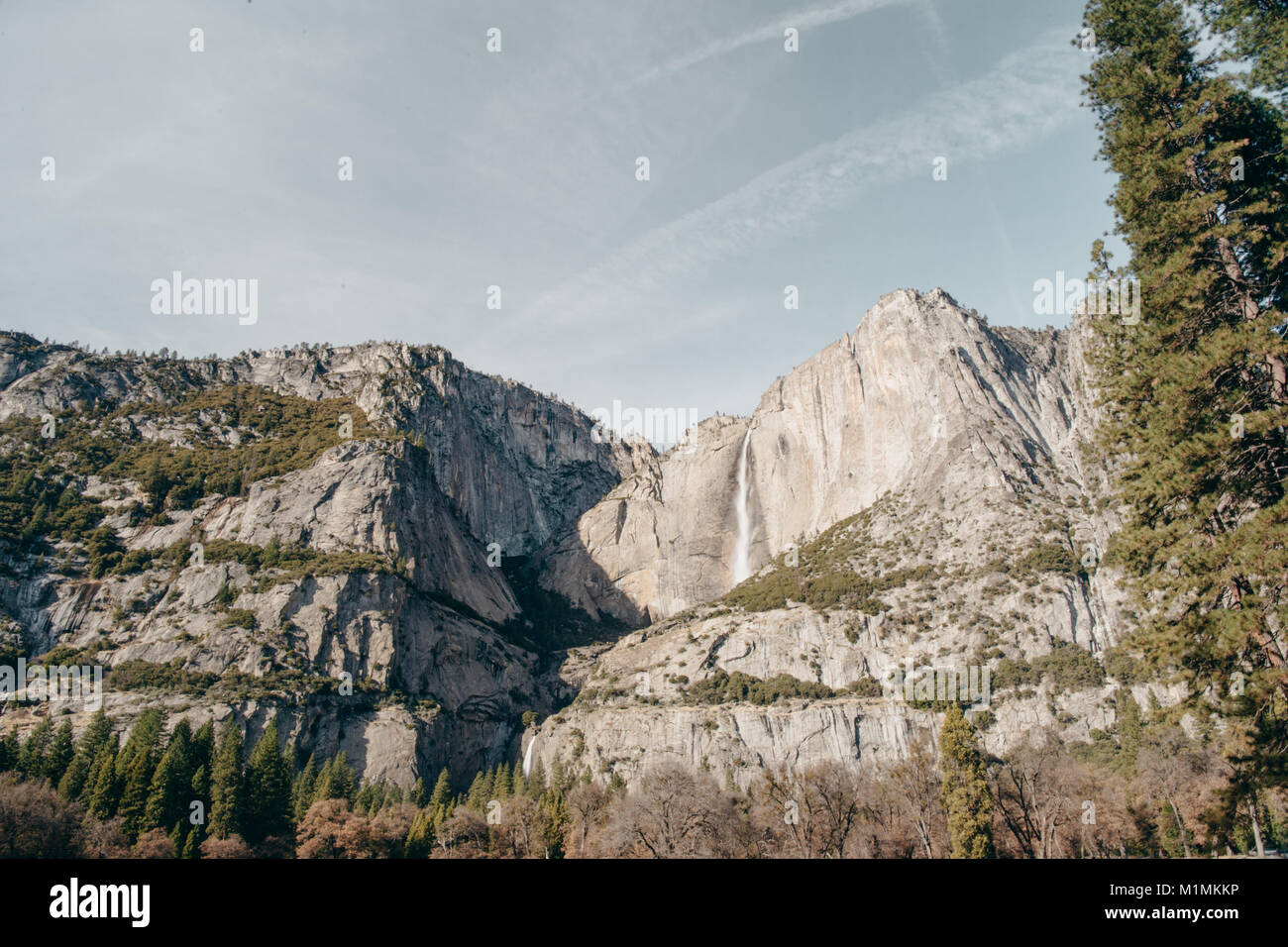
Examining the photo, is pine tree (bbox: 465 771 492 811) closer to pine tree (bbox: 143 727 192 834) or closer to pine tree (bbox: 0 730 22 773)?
pine tree (bbox: 143 727 192 834)

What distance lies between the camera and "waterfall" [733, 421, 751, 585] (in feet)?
470

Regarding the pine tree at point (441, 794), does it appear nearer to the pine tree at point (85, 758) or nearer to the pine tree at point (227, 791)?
the pine tree at point (227, 791)

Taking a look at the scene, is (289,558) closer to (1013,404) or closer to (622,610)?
(622,610)

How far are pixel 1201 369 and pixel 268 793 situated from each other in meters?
72.4

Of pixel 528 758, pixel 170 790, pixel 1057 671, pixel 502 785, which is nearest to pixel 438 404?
pixel 528 758

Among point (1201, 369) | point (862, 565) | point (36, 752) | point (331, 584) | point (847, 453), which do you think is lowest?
point (36, 752)

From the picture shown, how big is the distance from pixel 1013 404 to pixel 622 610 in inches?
3237

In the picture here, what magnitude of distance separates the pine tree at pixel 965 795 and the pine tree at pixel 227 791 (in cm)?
5439

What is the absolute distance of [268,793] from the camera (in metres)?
63.3

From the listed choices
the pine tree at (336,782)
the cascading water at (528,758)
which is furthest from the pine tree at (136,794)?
the cascading water at (528,758)

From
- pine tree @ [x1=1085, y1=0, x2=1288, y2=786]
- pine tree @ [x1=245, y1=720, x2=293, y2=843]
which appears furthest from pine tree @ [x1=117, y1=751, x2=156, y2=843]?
pine tree @ [x1=1085, y1=0, x2=1288, y2=786]

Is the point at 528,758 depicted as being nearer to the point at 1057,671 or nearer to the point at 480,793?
the point at 480,793

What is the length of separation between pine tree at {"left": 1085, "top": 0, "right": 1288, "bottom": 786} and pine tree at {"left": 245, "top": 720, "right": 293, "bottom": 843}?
67.5m
